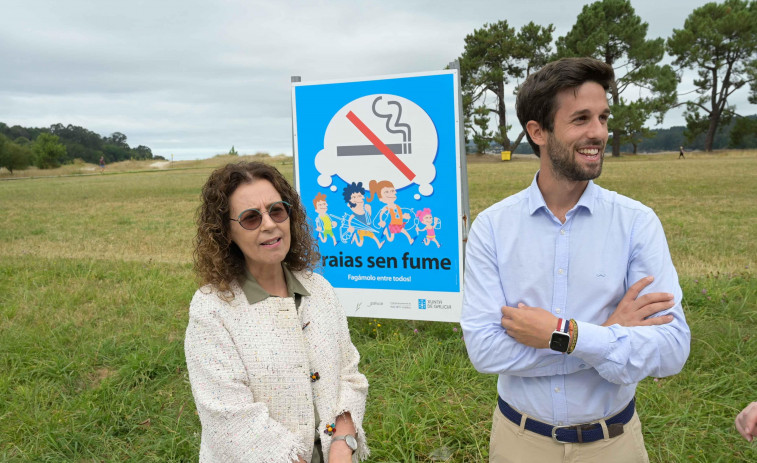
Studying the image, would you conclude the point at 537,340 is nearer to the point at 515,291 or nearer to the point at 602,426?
the point at 515,291

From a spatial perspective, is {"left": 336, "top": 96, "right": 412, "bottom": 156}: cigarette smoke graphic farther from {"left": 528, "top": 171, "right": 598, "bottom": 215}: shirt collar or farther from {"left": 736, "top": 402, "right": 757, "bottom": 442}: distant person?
{"left": 736, "top": 402, "right": 757, "bottom": 442}: distant person

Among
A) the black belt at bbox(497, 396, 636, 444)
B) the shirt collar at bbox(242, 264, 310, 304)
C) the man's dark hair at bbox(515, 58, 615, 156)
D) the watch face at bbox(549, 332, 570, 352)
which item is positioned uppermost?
the man's dark hair at bbox(515, 58, 615, 156)

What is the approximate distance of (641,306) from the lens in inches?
64.9

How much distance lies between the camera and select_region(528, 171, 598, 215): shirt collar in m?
1.74

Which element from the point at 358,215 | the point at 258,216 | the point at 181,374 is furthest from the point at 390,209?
the point at 258,216

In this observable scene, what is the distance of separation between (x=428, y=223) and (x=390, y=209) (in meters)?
0.33

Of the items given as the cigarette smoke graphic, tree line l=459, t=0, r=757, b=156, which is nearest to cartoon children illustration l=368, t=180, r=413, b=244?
the cigarette smoke graphic

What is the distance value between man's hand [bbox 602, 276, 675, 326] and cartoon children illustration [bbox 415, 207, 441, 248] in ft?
8.90

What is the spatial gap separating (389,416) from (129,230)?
1037 centimetres

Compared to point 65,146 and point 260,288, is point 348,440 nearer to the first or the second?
point 260,288

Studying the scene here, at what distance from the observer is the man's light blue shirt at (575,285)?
1.72 meters

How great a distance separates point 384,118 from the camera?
4.38m

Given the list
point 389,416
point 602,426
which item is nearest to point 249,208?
point 602,426

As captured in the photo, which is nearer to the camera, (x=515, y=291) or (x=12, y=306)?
(x=515, y=291)
